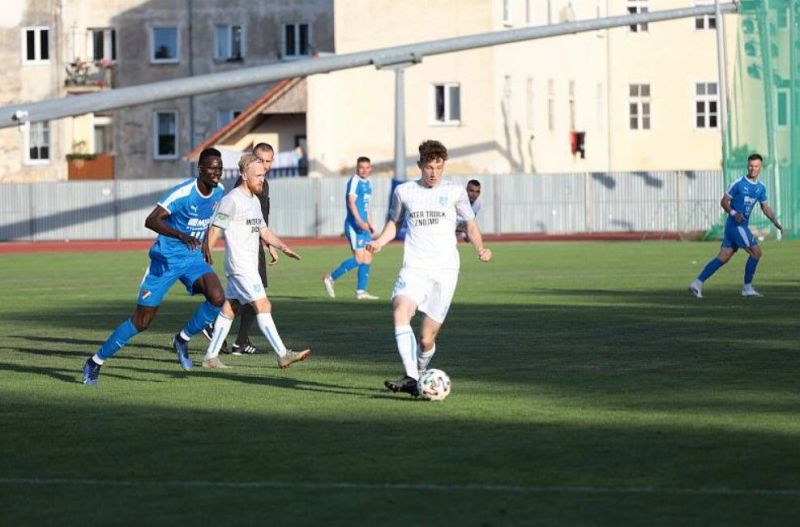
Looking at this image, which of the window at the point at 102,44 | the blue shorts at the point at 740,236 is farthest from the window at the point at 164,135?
the blue shorts at the point at 740,236

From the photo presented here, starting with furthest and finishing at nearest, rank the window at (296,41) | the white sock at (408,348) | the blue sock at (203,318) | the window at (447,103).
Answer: the window at (296,41) → the window at (447,103) → the blue sock at (203,318) → the white sock at (408,348)

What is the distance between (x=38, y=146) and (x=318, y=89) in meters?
18.3

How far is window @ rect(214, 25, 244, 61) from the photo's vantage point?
80.9 m

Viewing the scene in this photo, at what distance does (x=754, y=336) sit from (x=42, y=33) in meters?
65.4

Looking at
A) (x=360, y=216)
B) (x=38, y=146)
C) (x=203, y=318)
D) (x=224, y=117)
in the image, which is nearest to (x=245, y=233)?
(x=203, y=318)

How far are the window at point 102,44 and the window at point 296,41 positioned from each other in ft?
25.1

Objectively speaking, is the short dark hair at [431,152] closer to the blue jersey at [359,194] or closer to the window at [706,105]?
the blue jersey at [359,194]

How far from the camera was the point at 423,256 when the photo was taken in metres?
15.0

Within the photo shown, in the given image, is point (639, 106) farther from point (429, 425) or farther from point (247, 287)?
point (429, 425)

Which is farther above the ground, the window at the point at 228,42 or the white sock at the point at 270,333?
the window at the point at 228,42

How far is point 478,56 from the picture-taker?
68.5 m

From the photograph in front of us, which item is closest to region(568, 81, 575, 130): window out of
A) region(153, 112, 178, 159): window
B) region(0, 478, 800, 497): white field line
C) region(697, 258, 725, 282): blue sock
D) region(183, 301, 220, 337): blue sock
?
region(153, 112, 178, 159): window

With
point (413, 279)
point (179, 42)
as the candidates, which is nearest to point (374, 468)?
point (413, 279)

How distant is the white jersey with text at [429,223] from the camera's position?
15.1 meters
